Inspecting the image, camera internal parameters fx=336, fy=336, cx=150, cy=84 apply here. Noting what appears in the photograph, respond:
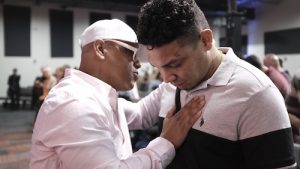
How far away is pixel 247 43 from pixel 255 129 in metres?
14.2

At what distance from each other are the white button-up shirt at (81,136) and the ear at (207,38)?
1.18 feet

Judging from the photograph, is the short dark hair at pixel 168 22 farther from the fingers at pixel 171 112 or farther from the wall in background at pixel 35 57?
the wall in background at pixel 35 57

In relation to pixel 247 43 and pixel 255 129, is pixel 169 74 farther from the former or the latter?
pixel 247 43

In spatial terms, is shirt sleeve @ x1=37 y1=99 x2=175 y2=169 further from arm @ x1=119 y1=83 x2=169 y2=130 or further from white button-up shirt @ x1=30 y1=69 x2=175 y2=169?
arm @ x1=119 y1=83 x2=169 y2=130

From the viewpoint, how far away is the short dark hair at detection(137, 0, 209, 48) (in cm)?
102

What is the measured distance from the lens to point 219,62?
119 centimetres

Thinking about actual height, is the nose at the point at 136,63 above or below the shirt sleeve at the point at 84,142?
above

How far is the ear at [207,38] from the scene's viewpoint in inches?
42.9

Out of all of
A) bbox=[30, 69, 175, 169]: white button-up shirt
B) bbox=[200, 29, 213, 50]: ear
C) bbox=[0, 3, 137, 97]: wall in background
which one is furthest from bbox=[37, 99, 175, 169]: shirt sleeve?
bbox=[0, 3, 137, 97]: wall in background

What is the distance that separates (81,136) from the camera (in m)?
1.00

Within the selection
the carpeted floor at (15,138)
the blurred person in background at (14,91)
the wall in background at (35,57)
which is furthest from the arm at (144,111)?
the wall in background at (35,57)

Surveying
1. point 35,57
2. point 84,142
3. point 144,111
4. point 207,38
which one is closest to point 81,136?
point 84,142

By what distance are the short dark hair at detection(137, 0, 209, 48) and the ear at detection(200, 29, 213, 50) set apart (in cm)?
2

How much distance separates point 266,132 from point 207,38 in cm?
35
